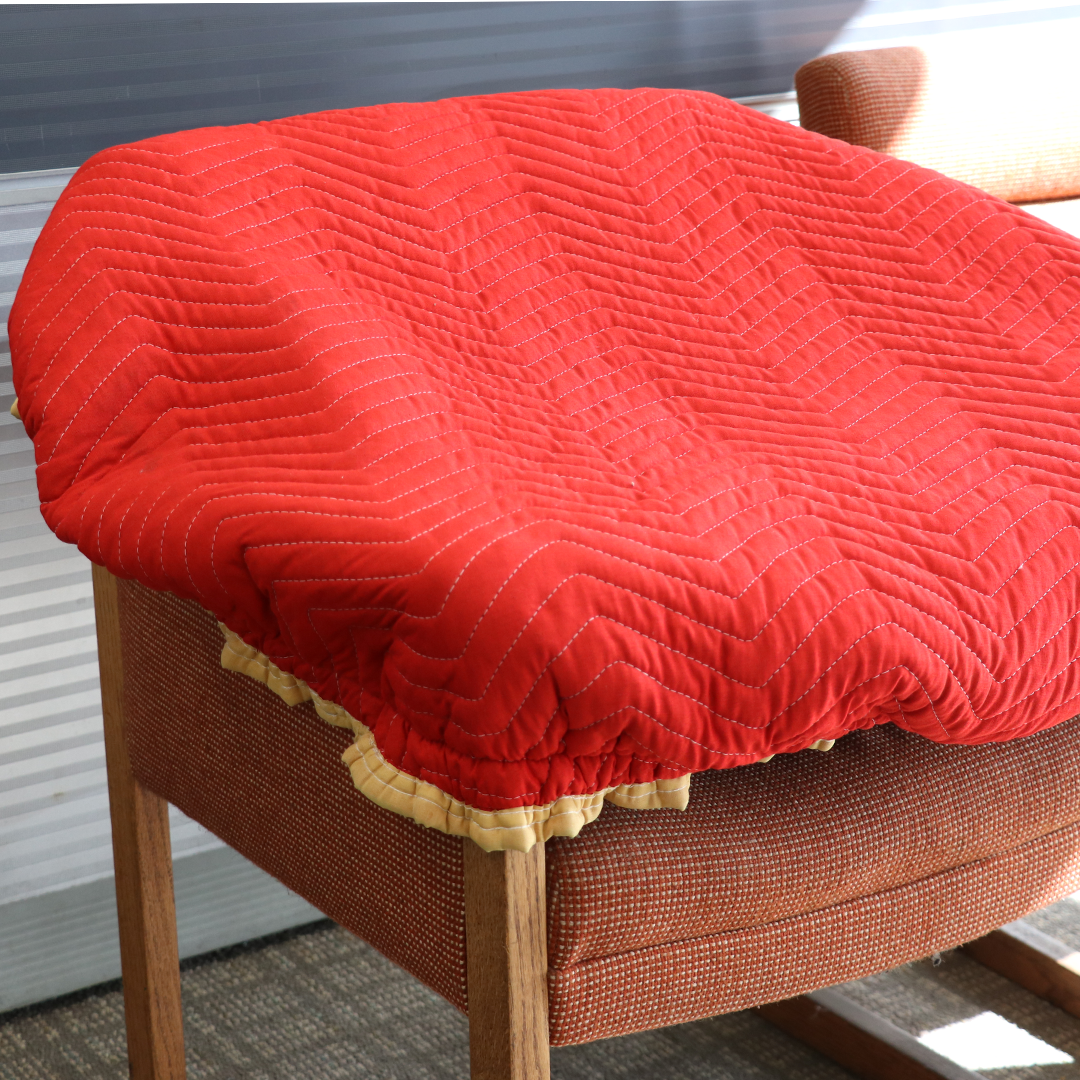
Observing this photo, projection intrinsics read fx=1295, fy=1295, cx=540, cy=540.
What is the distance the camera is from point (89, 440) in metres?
0.85

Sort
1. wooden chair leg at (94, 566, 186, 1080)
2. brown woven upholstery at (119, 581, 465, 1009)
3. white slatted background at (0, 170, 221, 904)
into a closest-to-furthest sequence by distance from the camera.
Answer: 1. brown woven upholstery at (119, 581, 465, 1009)
2. wooden chair leg at (94, 566, 186, 1080)
3. white slatted background at (0, 170, 221, 904)

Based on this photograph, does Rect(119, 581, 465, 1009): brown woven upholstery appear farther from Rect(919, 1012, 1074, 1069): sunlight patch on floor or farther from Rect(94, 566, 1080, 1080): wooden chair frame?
Rect(919, 1012, 1074, 1069): sunlight patch on floor

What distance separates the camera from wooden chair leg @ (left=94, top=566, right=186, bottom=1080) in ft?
3.52

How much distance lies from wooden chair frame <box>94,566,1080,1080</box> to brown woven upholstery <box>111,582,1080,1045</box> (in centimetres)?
2

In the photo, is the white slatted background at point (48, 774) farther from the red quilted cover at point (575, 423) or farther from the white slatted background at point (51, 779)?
the red quilted cover at point (575, 423)

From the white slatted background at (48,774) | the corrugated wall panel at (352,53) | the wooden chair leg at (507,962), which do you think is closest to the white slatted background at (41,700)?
the white slatted background at (48,774)

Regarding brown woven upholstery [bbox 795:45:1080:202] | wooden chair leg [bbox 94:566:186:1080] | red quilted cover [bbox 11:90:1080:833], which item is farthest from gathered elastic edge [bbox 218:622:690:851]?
brown woven upholstery [bbox 795:45:1080:202]

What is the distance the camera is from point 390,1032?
133cm

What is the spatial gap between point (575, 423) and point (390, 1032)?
77 centimetres

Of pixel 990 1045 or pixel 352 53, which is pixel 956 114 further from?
pixel 990 1045

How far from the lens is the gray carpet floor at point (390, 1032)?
4.19ft

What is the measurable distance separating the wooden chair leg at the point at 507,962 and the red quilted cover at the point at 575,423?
0.21 ft

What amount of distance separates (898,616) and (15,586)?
94 cm

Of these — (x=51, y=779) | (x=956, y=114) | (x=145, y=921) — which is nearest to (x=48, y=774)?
(x=51, y=779)
